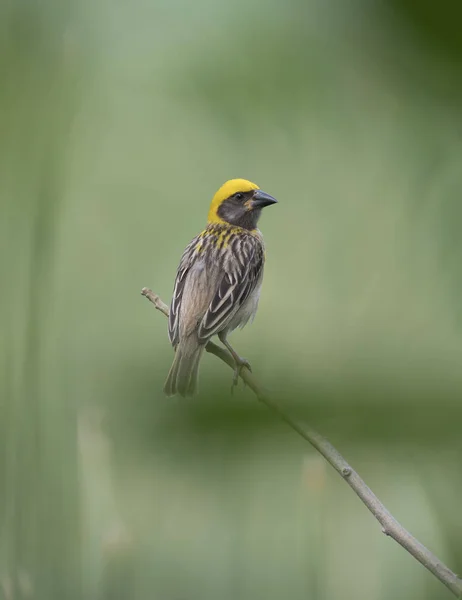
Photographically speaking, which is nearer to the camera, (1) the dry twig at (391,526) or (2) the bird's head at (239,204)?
(1) the dry twig at (391,526)

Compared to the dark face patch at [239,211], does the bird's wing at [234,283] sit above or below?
below

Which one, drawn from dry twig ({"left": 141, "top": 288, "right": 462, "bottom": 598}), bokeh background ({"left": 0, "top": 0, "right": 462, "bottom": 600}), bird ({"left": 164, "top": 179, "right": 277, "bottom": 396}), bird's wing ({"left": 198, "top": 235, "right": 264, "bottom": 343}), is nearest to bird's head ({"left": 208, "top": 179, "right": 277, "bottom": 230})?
bird ({"left": 164, "top": 179, "right": 277, "bottom": 396})

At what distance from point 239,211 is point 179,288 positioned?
69 centimetres

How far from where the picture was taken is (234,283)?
2.52 meters

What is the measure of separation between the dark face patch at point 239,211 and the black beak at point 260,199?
52mm

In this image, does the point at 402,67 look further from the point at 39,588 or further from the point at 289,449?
the point at 39,588

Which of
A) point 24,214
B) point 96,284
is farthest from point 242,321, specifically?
point 24,214

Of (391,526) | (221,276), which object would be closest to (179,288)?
(221,276)

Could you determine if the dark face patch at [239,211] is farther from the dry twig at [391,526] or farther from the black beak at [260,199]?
the dry twig at [391,526]

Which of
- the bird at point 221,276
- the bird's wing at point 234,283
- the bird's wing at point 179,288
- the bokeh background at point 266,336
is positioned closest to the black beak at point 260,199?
the bird at point 221,276

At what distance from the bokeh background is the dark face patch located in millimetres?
1033

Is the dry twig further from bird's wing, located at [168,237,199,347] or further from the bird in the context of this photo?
bird's wing, located at [168,237,199,347]

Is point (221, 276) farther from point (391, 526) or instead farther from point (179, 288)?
point (391, 526)

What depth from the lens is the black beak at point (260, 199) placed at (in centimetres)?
278
